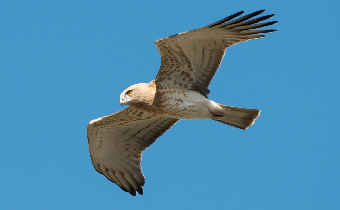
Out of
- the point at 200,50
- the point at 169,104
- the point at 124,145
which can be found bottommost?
the point at 124,145

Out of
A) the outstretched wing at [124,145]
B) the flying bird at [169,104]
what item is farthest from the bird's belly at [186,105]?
the outstretched wing at [124,145]

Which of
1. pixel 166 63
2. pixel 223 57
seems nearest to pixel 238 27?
pixel 223 57

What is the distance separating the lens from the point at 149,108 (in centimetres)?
1224

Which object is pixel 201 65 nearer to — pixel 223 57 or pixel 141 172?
pixel 223 57

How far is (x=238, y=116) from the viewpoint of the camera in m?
12.7

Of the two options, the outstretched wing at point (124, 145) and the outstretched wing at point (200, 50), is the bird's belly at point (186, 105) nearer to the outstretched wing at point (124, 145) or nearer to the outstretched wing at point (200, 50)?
the outstretched wing at point (200, 50)

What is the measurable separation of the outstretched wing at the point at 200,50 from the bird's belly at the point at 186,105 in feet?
0.74

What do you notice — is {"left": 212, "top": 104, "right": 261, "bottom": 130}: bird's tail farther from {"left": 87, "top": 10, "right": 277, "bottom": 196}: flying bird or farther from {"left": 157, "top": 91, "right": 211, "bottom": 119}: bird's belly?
{"left": 157, "top": 91, "right": 211, "bottom": 119}: bird's belly

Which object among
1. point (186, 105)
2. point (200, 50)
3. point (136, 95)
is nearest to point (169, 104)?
point (186, 105)

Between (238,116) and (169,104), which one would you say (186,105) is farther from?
(238,116)

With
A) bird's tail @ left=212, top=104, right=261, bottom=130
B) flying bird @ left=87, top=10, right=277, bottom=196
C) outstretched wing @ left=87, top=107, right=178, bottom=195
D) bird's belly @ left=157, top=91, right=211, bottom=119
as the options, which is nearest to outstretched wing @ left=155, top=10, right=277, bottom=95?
flying bird @ left=87, top=10, right=277, bottom=196

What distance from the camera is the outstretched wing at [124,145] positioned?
44.6 ft

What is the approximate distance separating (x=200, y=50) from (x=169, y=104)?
51.1 inches

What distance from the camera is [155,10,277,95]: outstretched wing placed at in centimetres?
1151
